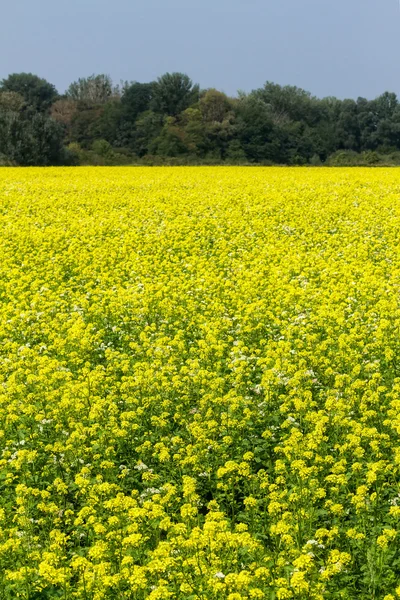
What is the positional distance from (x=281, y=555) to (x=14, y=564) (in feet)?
6.30

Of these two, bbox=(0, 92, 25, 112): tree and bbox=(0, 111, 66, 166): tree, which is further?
bbox=(0, 92, 25, 112): tree

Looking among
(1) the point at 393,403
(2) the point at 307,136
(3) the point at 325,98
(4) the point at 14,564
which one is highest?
(3) the point at 325,98

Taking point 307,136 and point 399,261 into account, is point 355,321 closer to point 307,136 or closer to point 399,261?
point 399,261

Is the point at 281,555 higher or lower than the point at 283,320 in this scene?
lower

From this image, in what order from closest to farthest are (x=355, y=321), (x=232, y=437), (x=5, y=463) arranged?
(x=5, y=463)
(x=232, y=437)
(x=355, y=321)

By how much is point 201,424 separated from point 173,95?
83.1 m

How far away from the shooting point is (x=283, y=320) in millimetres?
10344

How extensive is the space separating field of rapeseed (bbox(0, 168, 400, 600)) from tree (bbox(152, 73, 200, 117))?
71.1 metres

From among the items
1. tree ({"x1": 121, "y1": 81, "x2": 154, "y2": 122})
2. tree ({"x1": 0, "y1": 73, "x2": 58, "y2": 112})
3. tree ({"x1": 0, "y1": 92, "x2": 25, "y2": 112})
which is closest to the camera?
tree ({"x1": 0, "y1": 92, "x2": 25, "y2": 112})

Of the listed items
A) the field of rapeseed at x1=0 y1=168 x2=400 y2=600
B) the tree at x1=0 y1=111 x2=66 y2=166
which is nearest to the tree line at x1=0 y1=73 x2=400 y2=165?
the tree at x1=0 y1=111 x2=66 y2=166

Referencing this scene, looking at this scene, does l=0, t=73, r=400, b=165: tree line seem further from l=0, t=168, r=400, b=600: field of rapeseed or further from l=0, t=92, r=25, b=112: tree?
l=0, t=168, r=400, b=600: field of rapeseed

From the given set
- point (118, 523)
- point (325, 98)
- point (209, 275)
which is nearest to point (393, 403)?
point (118, 523)

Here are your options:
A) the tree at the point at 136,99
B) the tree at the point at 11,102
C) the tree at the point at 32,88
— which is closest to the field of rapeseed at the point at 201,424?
the tree at the point at 11,102

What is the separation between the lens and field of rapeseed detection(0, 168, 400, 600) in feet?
15.6
